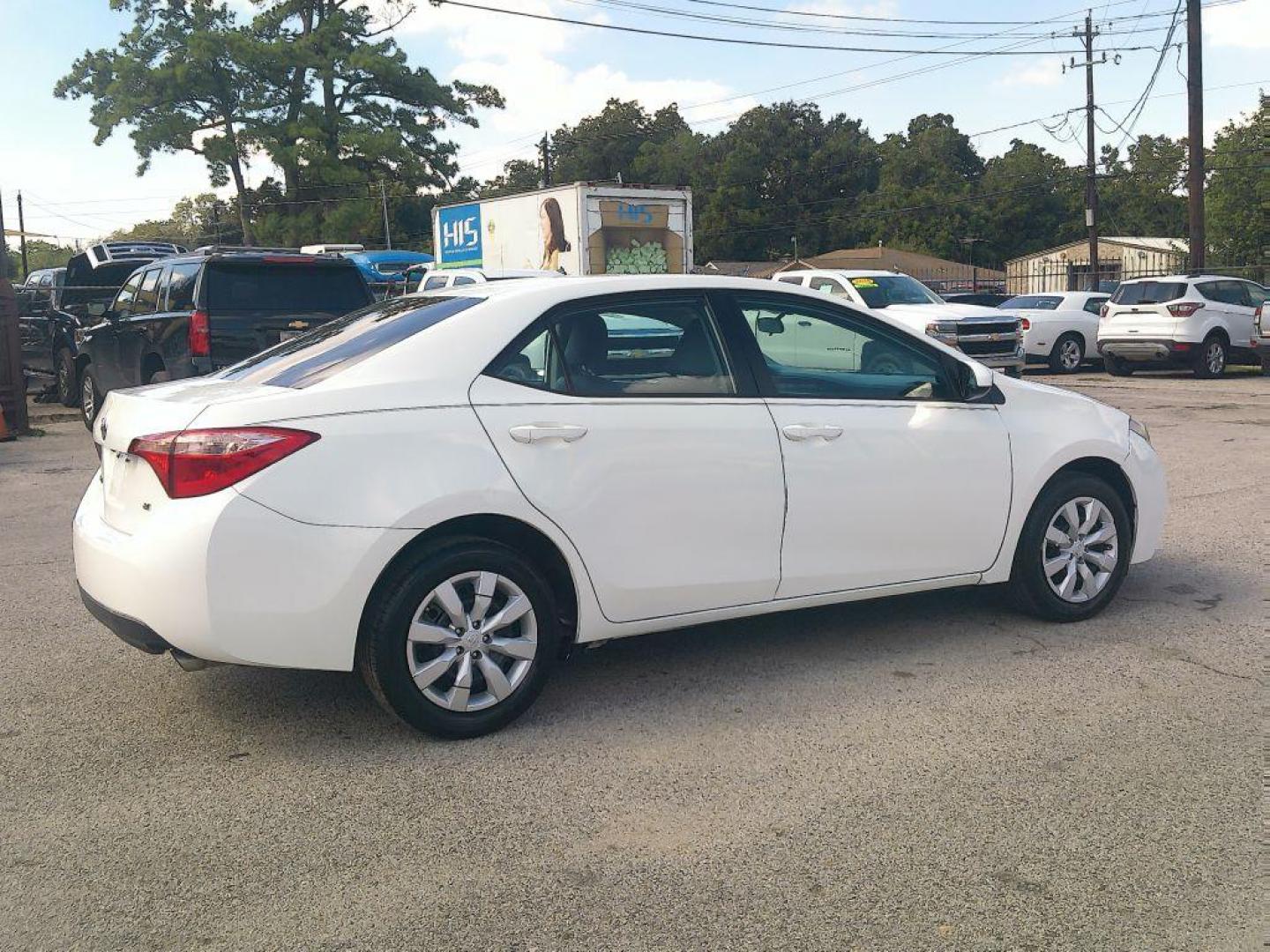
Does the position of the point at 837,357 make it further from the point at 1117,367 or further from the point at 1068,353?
the point at 1068,353

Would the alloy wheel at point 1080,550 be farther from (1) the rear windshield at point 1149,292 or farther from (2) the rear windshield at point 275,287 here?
(1) the rear windshield at point 1149,292

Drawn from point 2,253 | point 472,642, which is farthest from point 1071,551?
point 2,253


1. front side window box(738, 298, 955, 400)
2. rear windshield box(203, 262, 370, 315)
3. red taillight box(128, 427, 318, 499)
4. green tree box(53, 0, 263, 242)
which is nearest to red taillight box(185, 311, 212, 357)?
rear windshield box(203, 262, 370, 315)

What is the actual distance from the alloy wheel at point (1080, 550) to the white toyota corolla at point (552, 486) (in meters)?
0.01

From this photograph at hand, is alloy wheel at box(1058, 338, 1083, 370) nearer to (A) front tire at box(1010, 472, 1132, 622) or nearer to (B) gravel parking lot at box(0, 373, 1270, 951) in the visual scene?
(B) gravel parking lot at box(0, 373, 1270, 951)

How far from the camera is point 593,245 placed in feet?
75.0

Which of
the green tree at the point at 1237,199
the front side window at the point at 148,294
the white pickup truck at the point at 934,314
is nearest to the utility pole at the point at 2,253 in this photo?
the front side window at the point at 148,294

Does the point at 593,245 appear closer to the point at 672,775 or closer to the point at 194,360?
the point at 194,360

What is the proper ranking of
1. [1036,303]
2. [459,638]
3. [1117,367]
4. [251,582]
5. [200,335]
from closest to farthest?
[251,582] < [459,638] < [200,335] < [1117,367] < [1036,303]

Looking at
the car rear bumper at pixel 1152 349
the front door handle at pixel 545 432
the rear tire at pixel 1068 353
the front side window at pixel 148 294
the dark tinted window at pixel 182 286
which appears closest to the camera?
the front door handle at pixel 545 432

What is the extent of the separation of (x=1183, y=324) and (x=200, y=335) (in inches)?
650

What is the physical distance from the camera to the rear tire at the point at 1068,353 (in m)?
23.5

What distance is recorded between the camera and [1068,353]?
23.6 m

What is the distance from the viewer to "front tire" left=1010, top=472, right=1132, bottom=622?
5484 millimetres
